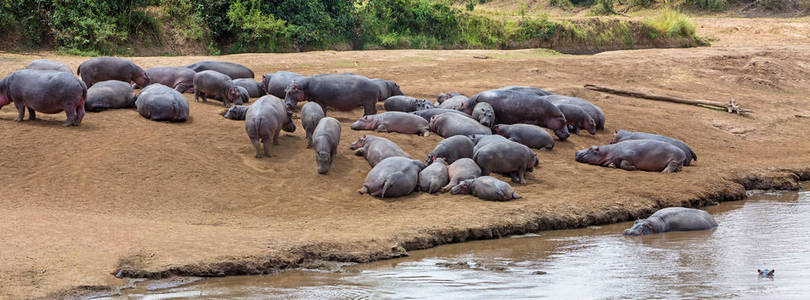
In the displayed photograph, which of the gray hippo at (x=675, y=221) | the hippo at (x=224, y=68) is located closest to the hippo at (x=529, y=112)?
the gray hippo at (x=675, y=221)

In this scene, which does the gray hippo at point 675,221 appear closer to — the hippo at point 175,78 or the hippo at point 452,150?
the hippo at point 452,150

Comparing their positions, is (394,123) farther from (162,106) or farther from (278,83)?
(162,106)

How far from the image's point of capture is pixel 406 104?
11672 mm

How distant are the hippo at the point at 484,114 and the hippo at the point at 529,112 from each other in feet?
1.11

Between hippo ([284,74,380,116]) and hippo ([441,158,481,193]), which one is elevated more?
hippo ([284,74,380,116])

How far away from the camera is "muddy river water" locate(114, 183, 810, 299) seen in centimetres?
517

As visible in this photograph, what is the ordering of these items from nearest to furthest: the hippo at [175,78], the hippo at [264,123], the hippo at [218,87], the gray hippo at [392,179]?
the gray hippo at [392,179] → the hippo at [264,123] → the hippo at [218,87] → the hippo at [175,78]

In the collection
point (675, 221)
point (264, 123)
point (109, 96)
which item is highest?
point (264, 123)

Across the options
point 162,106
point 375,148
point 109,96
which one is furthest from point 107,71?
point 375,148

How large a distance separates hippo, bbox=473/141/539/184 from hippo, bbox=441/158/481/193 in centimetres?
18

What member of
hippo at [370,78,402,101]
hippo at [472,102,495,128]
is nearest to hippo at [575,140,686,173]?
hippo at [472,102,495,128]

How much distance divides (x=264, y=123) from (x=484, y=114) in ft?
10.9

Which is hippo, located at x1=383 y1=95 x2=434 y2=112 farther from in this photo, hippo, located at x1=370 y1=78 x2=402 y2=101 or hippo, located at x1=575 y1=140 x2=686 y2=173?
hippo, located at x1=575 y1=140 x2=686 y2=173

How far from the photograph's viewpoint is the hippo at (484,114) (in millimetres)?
10859
